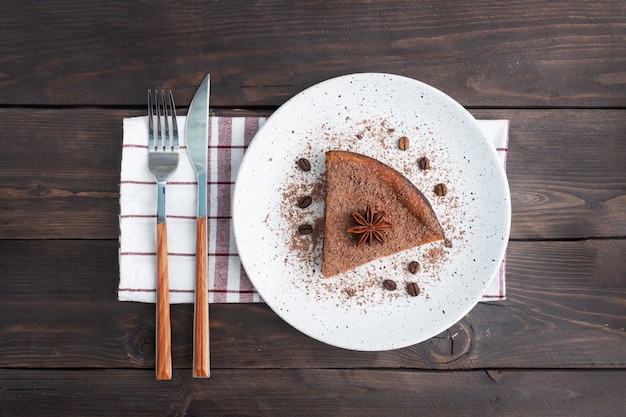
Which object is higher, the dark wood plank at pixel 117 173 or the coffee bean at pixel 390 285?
the dark wood plank at pixel 117 173

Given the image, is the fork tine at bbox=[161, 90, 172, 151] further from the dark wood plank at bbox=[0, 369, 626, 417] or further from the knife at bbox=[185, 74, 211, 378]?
the dark wood plank at bbox=[0, 369, 626, 417]

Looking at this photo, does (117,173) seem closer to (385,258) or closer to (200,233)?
(200,233)

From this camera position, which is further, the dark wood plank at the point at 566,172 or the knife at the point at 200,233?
the dark wood plank at the point at 566,172

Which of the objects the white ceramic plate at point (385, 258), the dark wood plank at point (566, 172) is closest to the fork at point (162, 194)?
the white ceramic plate at point (385, 258)

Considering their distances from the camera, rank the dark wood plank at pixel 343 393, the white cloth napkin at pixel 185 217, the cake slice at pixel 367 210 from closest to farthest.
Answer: the cake slice at pixel 367 210 < the white cloth napkin at pixel 185 217 < the dark wood plank at pixel 343 393

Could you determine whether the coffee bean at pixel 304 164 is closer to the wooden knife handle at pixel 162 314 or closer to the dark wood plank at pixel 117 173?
the wooden knife handle at pixel 162 314

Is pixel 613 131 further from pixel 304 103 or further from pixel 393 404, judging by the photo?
pixel 393 404

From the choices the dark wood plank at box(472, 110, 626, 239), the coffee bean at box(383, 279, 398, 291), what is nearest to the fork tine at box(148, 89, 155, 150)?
the coffee bean at box(383, 279, 398, 291)

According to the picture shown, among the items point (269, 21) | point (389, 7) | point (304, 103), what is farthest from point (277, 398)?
point (389, 7)
